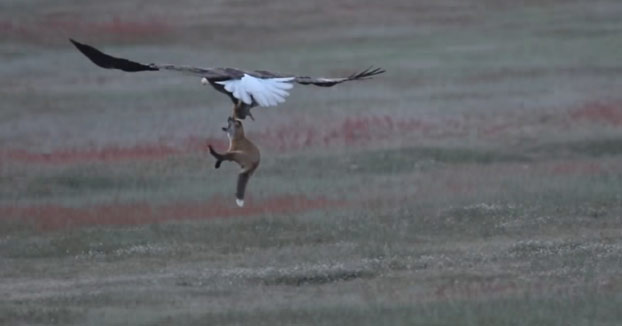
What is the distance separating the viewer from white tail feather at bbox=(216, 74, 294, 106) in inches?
314

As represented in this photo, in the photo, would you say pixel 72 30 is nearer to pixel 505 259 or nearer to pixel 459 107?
pixel 459 107

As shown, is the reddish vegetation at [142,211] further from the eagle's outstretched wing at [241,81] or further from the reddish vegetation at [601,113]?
the eagle's outstretched wing at [241,81]

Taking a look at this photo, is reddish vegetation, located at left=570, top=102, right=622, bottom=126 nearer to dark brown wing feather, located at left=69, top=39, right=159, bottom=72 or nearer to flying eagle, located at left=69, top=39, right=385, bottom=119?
flying eagle, located at left=69, top=39, right=385, bottom=119

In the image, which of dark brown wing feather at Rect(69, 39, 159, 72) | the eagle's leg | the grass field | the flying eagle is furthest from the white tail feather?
the grass field

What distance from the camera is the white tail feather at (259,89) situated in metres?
7.99

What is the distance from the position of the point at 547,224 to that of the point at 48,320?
5737 millimetres

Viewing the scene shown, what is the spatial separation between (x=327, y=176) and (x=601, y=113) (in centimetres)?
530

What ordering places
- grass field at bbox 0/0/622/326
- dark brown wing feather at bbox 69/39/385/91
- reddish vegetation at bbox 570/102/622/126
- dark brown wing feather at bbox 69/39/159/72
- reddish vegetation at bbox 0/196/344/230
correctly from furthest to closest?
reddish vegetation at bbox 570/102/622/126, reddish vegetation at bbox 0/196/344/230, grass field at bbox 0/0/622/326, dark brown wing feather at bbox 69/39/159/72, dark brown wing feather at bbox 69/39/385/91

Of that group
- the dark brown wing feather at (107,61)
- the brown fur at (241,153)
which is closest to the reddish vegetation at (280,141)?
the dark brown wing feather at (107,61)

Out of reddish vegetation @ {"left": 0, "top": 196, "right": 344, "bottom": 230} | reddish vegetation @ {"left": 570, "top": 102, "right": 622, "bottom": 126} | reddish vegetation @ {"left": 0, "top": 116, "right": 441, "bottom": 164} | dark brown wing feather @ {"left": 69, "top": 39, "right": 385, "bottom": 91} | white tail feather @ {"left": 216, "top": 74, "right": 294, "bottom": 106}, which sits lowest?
reddish vegetation @ {"left": 0, "top": 196, "right": 344, "bottom": 230}

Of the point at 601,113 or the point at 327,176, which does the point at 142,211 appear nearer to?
the point at 327,176

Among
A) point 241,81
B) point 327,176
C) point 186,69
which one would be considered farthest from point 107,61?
point 327,176

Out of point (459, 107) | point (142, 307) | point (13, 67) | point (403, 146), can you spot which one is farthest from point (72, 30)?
point (142, 307)

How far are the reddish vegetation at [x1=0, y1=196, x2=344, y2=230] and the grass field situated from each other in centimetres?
4
